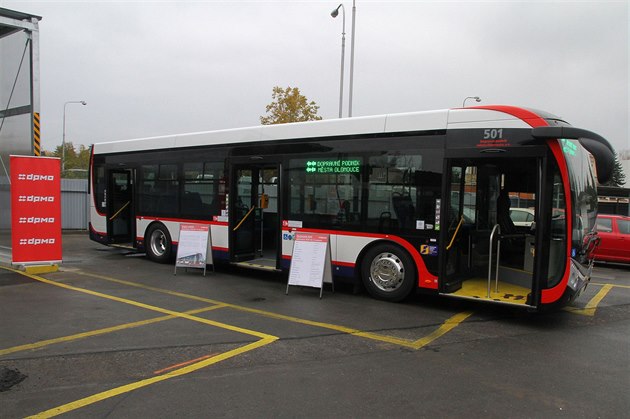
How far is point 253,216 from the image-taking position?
393 inches

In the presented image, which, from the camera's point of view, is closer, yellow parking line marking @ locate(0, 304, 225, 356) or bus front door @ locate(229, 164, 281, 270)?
yellow parking line marking @ locate(0, 304, 225, 356)

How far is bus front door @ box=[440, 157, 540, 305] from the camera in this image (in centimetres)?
681

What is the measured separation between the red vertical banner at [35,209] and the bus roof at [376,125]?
2495 mm

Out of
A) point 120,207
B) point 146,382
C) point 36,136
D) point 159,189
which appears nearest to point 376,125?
point 146,382

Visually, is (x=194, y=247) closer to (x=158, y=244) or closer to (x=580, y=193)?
(x=158, y=244)

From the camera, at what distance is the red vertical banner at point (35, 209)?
8.98 m

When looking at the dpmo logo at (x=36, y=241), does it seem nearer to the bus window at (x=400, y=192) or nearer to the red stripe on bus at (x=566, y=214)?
the bus window at (x=400, y=192)

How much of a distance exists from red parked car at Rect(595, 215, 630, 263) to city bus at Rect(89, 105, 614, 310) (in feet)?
18.2

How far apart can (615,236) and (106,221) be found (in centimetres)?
1390

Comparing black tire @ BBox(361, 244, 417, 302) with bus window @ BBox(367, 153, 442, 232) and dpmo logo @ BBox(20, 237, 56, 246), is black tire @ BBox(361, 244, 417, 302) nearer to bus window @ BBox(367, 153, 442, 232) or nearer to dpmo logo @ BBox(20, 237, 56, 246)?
bus window @ BBox(367, 153, 442, 232)

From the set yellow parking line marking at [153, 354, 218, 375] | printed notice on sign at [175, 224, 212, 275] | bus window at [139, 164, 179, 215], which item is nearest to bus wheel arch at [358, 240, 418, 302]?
yellow parking line marking at [153, 354, 218, 375]

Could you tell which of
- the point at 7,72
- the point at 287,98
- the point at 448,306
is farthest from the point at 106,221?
the point at 287,98

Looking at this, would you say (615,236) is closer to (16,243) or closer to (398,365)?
(398,365)

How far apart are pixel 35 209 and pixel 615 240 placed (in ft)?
46.7
